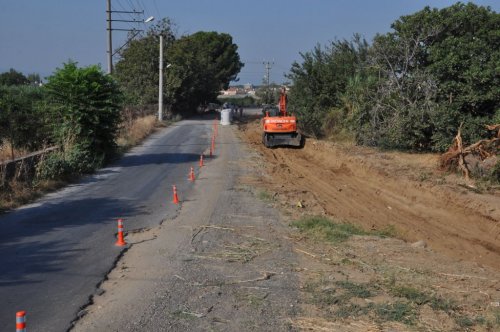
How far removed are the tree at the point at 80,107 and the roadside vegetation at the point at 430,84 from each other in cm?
1079

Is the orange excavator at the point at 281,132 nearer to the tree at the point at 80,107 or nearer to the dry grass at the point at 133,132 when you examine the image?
the dry grass at the point at 133,132

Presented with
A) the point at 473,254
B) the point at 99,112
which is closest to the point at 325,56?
the point at 99,112

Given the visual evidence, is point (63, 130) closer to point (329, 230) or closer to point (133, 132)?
point (329, 230)

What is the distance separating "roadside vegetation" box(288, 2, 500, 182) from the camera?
65.9ft

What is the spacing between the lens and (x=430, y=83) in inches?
830

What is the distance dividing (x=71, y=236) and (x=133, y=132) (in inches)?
903

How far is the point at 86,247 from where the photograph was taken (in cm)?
930

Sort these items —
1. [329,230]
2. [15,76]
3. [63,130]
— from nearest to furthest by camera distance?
[329,230] < [63,130] < [15,76]

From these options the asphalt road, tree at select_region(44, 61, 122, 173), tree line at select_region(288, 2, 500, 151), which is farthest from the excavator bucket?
tree at select_region(44, 61, 122, 173)

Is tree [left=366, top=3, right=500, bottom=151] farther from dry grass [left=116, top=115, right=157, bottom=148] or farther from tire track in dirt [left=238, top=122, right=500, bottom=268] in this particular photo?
dry grass [left=116, top=115, right=157, bottom=148]

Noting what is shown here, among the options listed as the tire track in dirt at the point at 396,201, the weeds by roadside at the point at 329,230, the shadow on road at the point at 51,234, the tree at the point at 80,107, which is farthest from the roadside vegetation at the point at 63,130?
the weeds by roadside at the point at 329,230

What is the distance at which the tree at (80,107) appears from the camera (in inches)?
738

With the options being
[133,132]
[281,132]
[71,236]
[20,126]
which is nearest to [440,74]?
[281,132]

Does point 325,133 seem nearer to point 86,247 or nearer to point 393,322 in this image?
point 86,247
